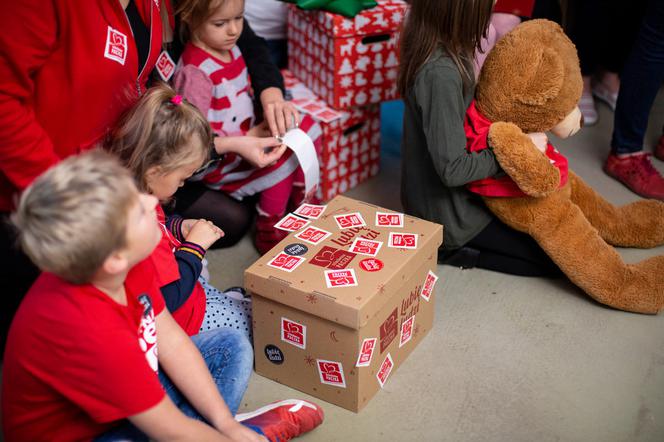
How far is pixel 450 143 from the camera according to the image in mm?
1808

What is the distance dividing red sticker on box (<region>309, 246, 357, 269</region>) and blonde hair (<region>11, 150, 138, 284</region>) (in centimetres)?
58

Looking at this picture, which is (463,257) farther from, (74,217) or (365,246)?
(74,217)

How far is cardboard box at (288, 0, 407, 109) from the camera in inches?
88.9

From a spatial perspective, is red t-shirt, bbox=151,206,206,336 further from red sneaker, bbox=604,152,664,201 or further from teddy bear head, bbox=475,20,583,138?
red sneaker, bbox=604,152,664,201

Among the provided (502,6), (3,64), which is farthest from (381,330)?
(502,6)

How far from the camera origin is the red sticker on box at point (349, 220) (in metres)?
1.77

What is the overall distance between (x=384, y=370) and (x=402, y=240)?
31 cm

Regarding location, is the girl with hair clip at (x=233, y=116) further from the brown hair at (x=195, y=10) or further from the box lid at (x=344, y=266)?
the box lid at (x=344, y=266)

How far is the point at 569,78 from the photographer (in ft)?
5.98

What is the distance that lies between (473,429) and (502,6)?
1374 mm

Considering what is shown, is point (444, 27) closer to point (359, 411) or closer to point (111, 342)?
point (359, 411)

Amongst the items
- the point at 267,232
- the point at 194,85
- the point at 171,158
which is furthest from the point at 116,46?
the point at 267,232

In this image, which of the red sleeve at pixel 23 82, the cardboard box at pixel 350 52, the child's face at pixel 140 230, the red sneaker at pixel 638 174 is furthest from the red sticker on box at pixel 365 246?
the red sneaker at pixel 638 174

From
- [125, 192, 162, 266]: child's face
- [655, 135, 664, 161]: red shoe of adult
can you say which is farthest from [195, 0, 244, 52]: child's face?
[655, 135, 664, 161]: red shoe of adult
